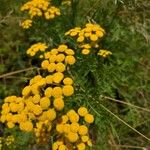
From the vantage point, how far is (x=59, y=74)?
119 inches

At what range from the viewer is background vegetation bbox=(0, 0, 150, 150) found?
164 inches

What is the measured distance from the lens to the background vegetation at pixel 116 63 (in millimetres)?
4176

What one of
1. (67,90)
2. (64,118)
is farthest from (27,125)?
(67,90)

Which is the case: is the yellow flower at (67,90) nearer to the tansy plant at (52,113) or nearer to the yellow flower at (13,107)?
the tansy plant at (52,113)

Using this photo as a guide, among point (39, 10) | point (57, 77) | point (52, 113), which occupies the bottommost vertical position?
point (39, 10)

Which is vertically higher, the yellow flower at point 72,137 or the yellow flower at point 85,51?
the yellow flower at point 85,51

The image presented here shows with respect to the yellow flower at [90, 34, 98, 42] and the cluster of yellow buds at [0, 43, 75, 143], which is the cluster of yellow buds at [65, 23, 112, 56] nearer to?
the yellow flower at [90, 34, 98, 42]

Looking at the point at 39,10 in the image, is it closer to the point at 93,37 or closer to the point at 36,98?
the point at 93,37

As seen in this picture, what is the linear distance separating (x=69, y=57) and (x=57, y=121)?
0.56 m

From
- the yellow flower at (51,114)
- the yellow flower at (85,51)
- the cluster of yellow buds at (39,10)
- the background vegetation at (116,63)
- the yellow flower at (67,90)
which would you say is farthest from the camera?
the cluster of yellow buds at (39,10)

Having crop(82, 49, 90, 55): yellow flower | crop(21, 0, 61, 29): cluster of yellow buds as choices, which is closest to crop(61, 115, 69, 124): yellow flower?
crop(82, 49, 90, 55): yellow flower

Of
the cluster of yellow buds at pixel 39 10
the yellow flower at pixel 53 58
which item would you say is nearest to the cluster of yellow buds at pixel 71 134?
the yellow flower at pixel 53 58

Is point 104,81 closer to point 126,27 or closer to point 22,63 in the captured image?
point 126,27

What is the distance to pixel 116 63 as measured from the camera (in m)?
4.54
